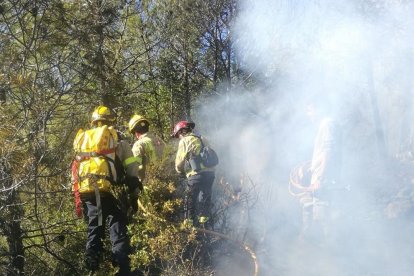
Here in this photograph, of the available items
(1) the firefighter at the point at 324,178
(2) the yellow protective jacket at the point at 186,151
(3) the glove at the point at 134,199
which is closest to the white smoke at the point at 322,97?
(1) the firefighter at the point at 324,178

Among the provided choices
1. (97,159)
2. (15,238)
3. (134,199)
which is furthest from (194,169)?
(15,238)

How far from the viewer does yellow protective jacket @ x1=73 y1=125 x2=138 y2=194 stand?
3.60 m

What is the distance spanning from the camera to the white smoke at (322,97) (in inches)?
237

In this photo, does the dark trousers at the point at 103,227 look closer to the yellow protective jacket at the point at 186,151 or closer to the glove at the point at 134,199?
the glove at the point at 134,199

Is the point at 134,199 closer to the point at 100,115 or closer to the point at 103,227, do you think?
the point at 103,227

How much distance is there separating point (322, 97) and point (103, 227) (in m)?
5.48

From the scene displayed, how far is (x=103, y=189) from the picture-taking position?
368 cm

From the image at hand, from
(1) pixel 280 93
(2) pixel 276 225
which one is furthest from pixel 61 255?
(1) pixel 280 93

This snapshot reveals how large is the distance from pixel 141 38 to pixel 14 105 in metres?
5.72

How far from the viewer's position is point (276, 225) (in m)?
5.63

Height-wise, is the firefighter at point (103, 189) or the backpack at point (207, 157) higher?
the backpack at point (207, 157)

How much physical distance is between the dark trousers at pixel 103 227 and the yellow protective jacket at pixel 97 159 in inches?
4.9

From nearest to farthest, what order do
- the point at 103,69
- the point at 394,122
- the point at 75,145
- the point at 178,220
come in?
the point at 75,145 → the point at 178,220 → the point at 103,69 → the point at 394,122

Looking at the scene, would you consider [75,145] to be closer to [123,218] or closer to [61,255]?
[123,218]
